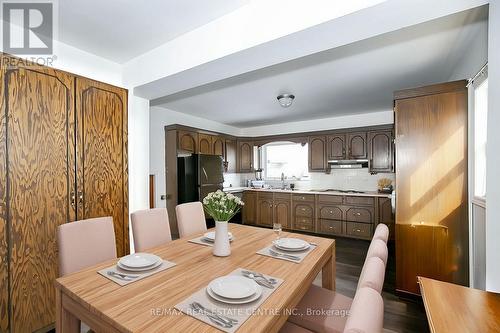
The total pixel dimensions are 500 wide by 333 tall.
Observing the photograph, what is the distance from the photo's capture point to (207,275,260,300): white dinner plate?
1.03m

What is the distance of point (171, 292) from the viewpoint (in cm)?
110

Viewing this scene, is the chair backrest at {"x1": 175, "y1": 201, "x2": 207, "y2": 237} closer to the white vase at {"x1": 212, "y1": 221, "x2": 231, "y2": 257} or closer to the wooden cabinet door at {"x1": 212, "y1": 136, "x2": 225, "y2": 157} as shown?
the white vase at {"x1": 212, "y1": 221, "x2": 231, "y2": 257}

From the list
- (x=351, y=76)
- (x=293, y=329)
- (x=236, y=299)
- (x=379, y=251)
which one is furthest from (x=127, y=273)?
(x=351, y=76)

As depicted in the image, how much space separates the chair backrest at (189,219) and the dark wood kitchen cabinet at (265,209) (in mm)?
2975

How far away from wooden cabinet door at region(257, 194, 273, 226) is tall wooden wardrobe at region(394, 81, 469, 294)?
Result: 3046 millimetres

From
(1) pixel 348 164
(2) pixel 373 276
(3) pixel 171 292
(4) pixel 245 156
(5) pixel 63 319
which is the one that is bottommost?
(5) pixel 63 319

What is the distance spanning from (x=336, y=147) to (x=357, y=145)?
40 centimetres

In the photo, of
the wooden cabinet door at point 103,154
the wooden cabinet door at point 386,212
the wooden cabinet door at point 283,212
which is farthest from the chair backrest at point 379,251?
the wooden cabinet door at point 283,212

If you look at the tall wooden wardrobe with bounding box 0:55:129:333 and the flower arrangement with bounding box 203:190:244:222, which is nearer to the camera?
the flower arrangement with bounding box 203:190:244:222

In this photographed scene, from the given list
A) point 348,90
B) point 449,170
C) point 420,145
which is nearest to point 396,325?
point 449,170

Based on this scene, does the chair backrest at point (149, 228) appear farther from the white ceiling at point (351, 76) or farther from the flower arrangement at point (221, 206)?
the white ceiling at point (351, 76)

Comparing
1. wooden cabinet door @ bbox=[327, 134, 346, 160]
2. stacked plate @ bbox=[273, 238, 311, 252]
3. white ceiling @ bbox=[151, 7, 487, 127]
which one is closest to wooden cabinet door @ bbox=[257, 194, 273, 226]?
wooden cabinet door @ bbox=[327, 134, 346, 160]

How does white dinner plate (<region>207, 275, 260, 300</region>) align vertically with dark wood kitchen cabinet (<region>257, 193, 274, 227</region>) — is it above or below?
above

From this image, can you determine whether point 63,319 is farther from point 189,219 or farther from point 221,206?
point 189,219
